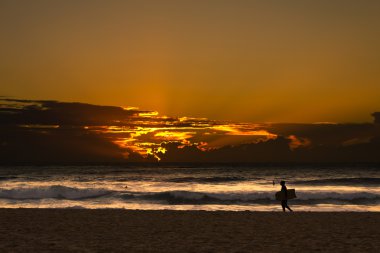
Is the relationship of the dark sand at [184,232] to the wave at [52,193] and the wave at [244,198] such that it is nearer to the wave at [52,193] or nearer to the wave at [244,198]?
the wave at [244,198]

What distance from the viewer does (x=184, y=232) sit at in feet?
49.9

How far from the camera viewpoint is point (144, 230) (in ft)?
51.5

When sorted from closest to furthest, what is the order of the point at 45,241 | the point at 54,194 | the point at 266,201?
the point at 45,241 < the point at 266,201 < the point at 54,194

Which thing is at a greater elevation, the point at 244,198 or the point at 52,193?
the point at 244,198

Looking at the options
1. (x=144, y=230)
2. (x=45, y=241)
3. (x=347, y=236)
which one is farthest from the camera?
(x=144, y=230)

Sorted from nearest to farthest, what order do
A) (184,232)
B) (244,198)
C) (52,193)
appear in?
1. (184,232)
2. (244,198)
3. (52,193)

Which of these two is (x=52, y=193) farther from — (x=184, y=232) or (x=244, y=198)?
(x=184, y=232)

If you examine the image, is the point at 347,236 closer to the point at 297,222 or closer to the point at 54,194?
the point at 297,222

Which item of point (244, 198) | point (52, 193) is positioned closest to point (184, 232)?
point (244, 198)

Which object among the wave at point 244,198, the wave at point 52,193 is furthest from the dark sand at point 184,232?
the wave at point 52,193

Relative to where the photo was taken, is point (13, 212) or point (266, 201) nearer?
point (13, 212)

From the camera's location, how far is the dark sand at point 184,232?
12211mm

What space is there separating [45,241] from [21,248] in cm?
135

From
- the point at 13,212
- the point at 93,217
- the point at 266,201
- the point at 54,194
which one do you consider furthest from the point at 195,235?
the point at 54,194
